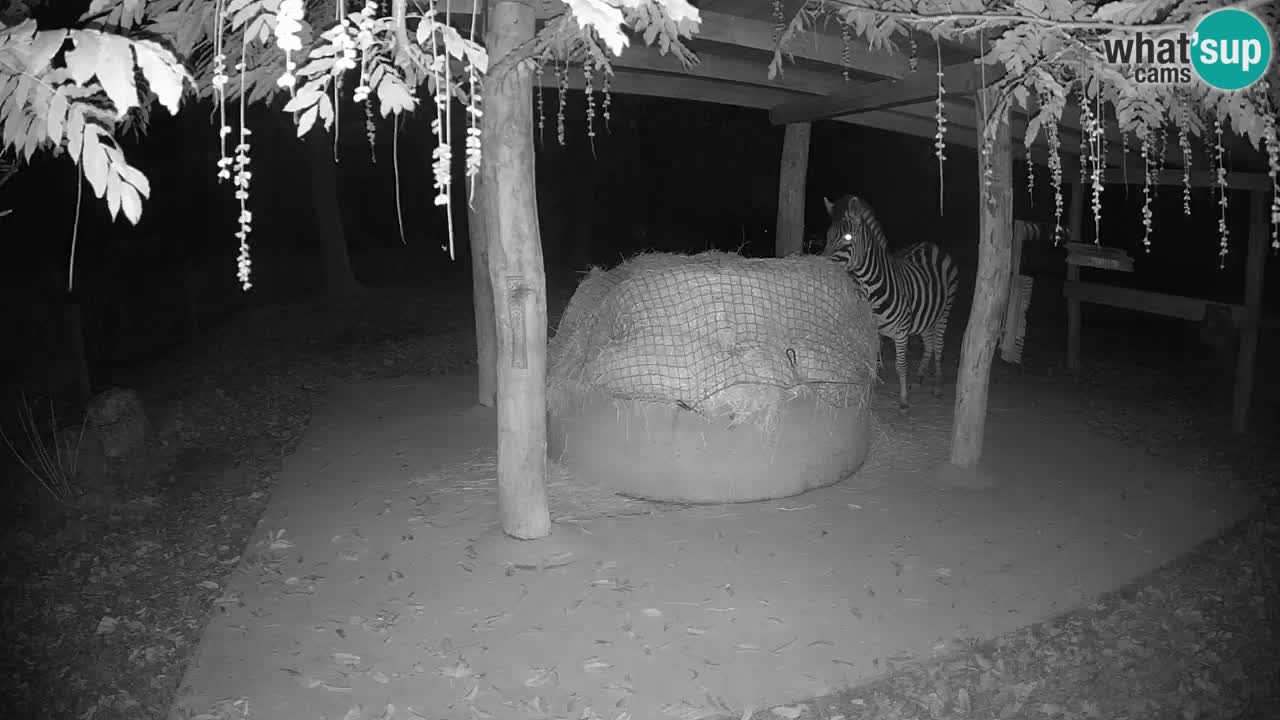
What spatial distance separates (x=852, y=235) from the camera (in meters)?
8.05

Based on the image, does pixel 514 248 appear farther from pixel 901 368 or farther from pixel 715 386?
pixel 901 368

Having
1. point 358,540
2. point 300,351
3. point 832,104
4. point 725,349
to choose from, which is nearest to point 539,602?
point 358,540

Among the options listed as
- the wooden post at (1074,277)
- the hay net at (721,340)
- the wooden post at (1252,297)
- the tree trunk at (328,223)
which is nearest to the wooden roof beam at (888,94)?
the hay net at (721,340)

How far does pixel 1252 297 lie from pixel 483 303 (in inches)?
248

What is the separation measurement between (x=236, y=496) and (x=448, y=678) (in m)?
3.66

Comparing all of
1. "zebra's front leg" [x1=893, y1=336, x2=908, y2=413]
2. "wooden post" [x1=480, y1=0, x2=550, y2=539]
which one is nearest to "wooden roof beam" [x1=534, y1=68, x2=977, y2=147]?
"zebra's front leg" [x1=893, y1=336, x2=908, y2=413]

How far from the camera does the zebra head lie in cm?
802

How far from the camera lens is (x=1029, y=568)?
477cm

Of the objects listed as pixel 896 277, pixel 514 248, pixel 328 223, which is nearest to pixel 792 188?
pixel 896 277

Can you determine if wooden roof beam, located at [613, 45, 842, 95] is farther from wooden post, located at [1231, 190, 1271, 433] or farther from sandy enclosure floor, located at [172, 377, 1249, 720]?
wooden post, located at [1231, 190, 1271, 433]

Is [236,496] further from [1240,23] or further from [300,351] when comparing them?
[1240,23]

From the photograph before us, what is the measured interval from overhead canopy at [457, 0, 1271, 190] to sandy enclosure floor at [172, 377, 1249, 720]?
219 centimetres

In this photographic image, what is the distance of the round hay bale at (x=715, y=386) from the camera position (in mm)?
5617

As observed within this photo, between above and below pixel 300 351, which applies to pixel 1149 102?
above
